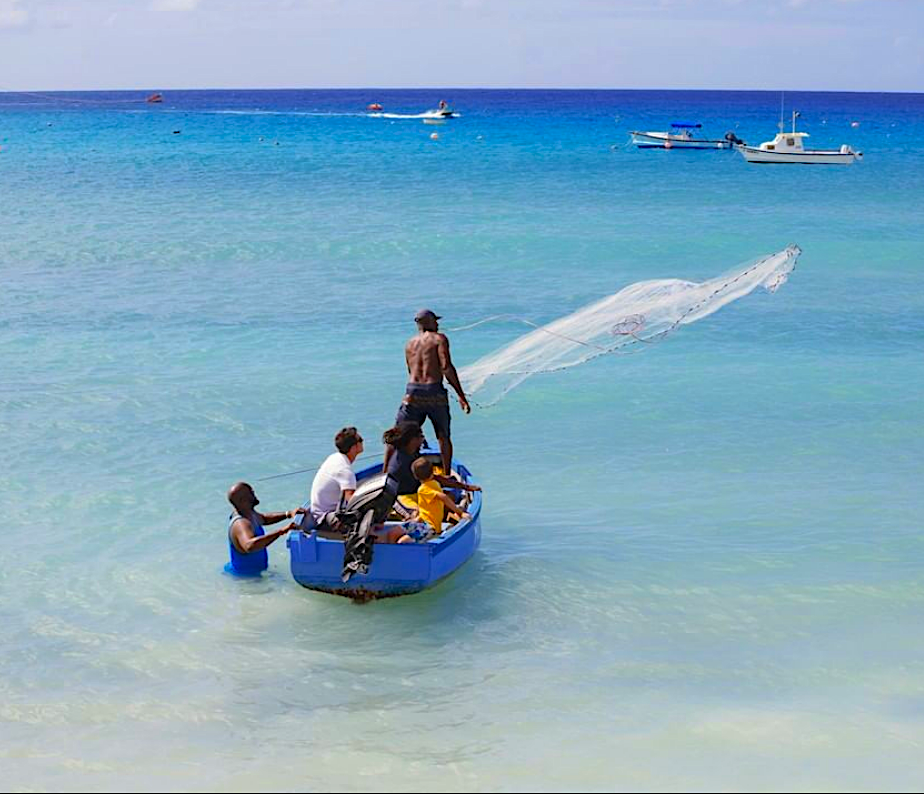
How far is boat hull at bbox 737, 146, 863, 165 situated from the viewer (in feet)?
171

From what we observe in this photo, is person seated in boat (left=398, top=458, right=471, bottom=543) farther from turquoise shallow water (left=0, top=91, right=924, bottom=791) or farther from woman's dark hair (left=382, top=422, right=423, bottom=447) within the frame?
turquoise shallow water (left=0, top=91, right=924, bottom=791)

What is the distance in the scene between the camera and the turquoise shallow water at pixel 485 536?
305 inches

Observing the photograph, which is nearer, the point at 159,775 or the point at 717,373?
the point at 159,775

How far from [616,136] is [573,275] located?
61.2 metres

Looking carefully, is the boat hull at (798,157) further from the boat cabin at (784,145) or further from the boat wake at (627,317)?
the boat wake at (627,317)

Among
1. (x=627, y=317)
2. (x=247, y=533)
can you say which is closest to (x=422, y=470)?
(x=247, y=533)

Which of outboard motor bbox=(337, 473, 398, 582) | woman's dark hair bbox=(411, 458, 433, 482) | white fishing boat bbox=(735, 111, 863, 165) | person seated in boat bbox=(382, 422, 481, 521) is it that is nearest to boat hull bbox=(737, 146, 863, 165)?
white fishing boat bbox=(735, 111, 863, 165)

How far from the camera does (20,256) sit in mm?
27328

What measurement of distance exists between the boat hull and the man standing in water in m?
44.6

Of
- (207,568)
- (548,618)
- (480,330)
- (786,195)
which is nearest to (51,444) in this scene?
(207,568)

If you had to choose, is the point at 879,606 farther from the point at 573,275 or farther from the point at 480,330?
the point at 573,275

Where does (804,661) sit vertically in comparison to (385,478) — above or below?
below

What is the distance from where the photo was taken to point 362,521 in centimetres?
943

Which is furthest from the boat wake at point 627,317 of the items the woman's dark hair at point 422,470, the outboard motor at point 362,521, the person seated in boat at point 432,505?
the outboard motor at point 362,521
